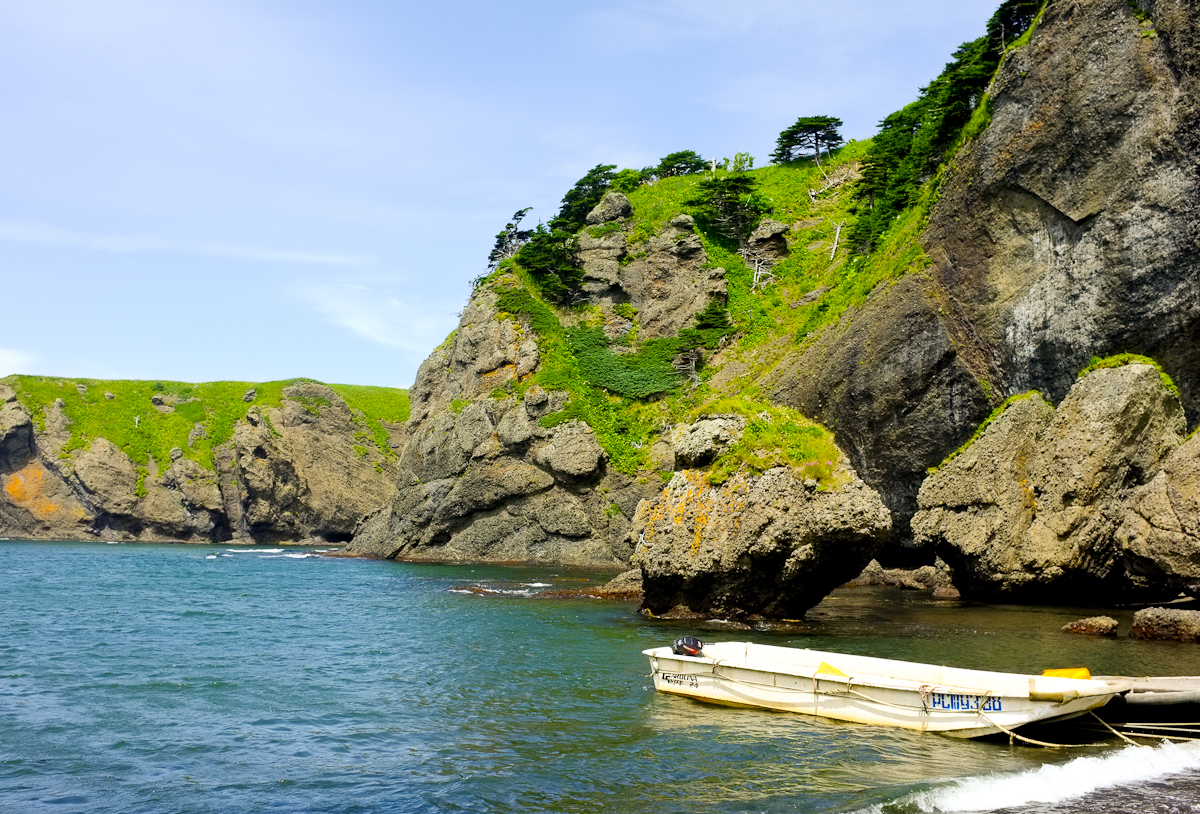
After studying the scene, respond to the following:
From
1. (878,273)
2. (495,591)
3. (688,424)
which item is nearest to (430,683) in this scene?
(688,424)

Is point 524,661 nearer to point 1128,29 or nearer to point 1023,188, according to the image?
point 1023,188

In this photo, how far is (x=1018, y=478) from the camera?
105 feet

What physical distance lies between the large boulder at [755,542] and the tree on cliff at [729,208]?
157 feet

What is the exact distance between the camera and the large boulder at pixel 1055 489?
1151 inches

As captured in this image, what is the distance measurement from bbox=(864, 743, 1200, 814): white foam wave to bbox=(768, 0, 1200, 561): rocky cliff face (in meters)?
23.4

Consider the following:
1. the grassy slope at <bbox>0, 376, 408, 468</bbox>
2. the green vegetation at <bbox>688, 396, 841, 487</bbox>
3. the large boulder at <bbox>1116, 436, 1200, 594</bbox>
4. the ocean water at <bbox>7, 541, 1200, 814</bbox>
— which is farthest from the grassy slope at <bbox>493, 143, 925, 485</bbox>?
the grassy slope at <bbox>0, 376, 408, 468</bbox>

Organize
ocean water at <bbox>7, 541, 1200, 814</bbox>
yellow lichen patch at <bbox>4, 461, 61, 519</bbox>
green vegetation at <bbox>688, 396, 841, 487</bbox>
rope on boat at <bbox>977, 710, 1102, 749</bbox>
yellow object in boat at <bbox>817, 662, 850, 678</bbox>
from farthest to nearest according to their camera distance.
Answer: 1. yellow lichen patch at <bbox>4, 461, 61, 519</bbox>
2. green vegetation at <bbox>688, 396, 841, 487</bbox>
3. yellow object in boat at <bbox>817, 662, 850, 678</bbox>
4. rope on boat at <bbox>977, 710, 1102, 749</bbox>
5. ocean water at <bbox>7, 541, 1200, 814</bbox>

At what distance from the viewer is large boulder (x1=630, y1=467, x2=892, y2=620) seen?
2580cm

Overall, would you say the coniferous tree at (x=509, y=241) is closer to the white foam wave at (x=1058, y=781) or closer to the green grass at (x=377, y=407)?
the green grass at (x=377, y=407)

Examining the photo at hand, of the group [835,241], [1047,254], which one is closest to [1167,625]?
[1047,254]

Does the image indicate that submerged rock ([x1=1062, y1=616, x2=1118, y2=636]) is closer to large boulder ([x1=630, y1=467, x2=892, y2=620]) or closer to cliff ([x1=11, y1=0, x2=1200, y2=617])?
cliff ([x1=11, y1=0, x2=1200, y2=617])

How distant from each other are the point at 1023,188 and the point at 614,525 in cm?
3274

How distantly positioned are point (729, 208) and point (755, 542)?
2056 inches

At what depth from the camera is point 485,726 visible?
1550 centimetres
